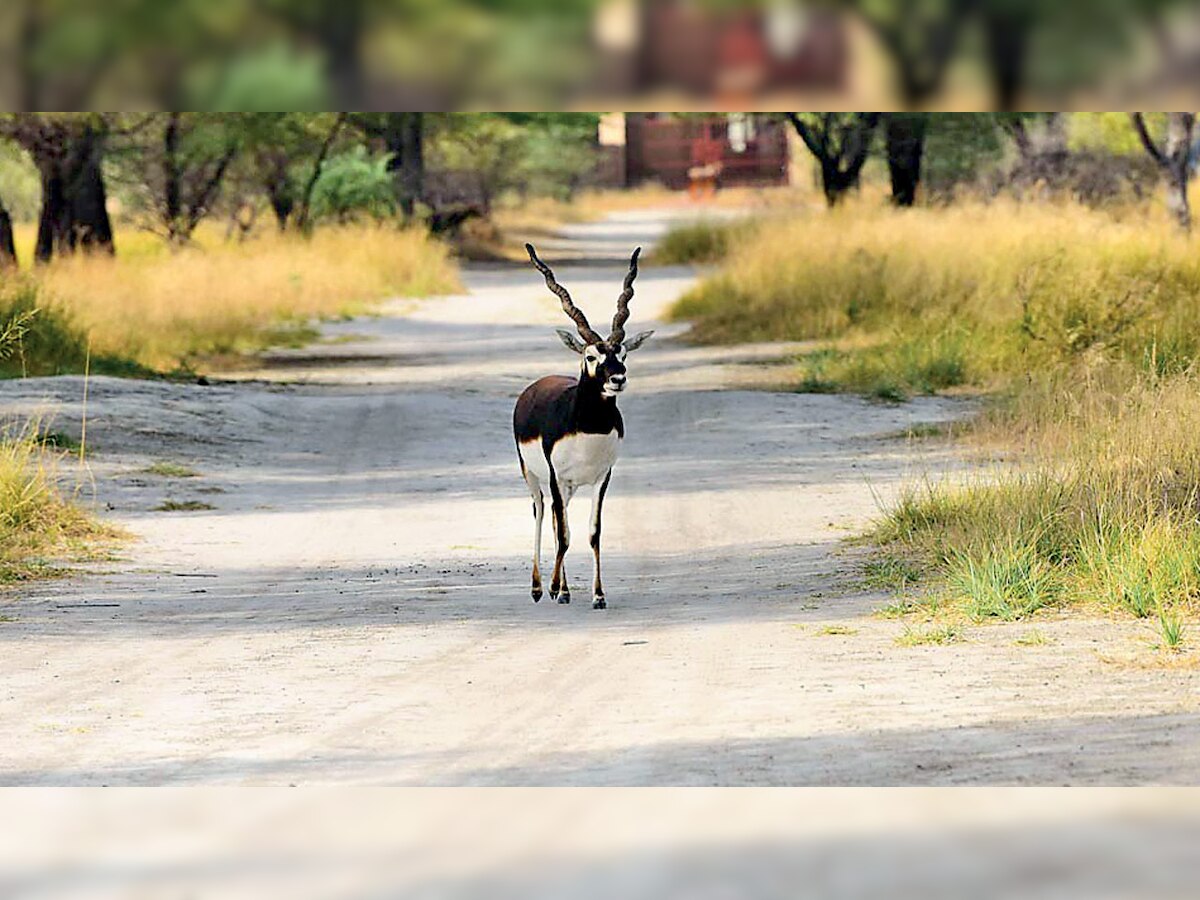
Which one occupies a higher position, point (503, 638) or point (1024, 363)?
point (1024, 363)

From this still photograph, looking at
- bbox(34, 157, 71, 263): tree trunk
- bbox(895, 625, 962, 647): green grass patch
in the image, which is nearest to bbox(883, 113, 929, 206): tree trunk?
bbox(34, 157, 71, 263): tree trunk

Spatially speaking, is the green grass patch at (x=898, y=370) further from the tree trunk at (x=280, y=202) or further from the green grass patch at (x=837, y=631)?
the tree trunk at (x=280, y=202)

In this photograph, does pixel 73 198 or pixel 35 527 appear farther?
pixel 73 198

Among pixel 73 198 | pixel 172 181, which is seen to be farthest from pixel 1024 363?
pixel 172 181

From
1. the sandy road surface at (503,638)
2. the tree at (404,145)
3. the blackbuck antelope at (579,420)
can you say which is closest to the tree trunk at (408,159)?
the tree at (404,145)

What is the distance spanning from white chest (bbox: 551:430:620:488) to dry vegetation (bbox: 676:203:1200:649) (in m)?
1.61

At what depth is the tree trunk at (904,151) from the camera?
3288 cm

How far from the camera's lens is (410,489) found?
48.6 feet

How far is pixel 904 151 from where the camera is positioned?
33.2 metres

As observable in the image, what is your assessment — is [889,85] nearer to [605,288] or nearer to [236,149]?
[605,288]

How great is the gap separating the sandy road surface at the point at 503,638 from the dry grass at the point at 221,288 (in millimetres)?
3749

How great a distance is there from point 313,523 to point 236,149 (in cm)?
2111

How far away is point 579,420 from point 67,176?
65.9ft

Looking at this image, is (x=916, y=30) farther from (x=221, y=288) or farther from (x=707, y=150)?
(x=707, y=150)
